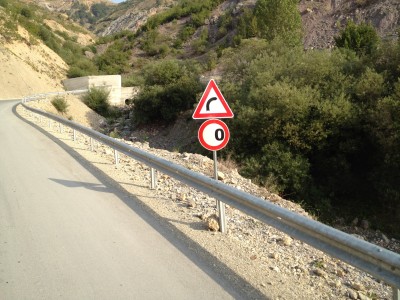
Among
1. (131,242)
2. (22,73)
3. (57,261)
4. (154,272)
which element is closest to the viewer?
(154,272)

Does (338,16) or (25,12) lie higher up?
(25,12)

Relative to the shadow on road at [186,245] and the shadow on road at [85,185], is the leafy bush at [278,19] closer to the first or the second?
the shadow on road at [85,185]

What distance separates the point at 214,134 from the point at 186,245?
2307 mm

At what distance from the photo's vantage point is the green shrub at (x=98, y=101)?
1874 inches

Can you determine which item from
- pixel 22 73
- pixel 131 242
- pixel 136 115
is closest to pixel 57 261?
pixel 131 242

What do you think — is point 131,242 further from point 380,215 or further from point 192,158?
point 380,215

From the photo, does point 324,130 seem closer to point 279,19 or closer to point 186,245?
point 186,245

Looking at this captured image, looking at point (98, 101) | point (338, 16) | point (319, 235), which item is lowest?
point (319, 235)

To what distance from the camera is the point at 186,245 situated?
5.46m

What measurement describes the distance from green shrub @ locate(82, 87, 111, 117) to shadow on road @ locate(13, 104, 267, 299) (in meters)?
39.8

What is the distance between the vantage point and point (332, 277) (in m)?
5.19

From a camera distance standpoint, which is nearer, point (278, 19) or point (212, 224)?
point (212, 224)

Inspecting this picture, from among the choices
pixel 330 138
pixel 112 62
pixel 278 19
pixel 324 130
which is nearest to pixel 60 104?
pixel 324 130

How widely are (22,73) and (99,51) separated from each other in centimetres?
6548
